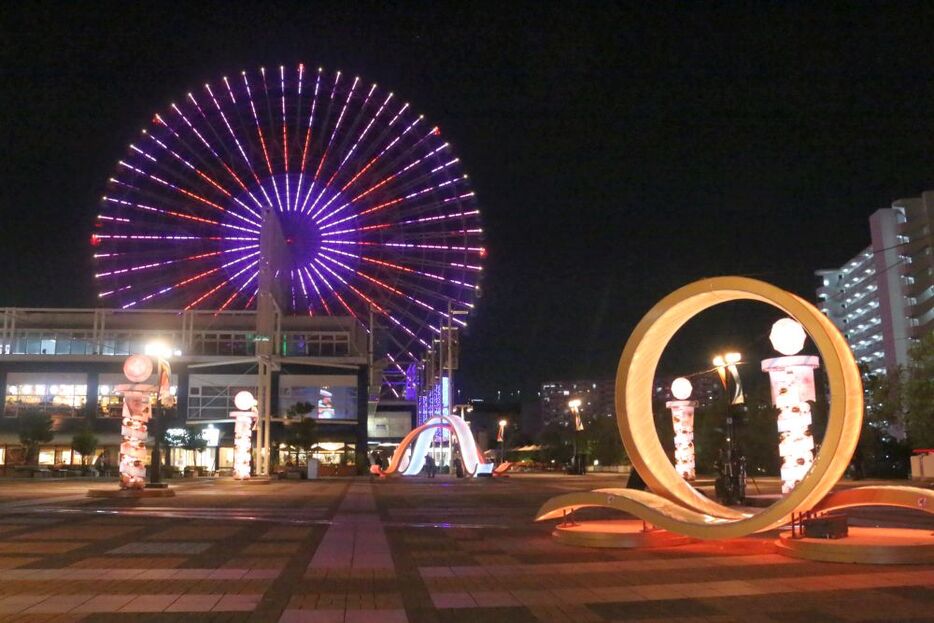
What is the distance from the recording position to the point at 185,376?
202 ft

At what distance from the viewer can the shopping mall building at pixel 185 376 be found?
59188 millimetres

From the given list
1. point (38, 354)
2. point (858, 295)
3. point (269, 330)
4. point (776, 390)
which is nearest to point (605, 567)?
point (776, 390)

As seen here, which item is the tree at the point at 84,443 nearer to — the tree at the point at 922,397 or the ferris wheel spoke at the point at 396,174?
the ferris wheel spoke at the point at 396,174

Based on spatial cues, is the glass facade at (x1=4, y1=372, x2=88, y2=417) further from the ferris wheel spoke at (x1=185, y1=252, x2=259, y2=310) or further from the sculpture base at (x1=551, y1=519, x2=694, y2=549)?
the sculpture base at (x1=551, y1=519, x2=694, y2=549)

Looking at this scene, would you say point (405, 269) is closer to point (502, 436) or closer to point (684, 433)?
point (684, 433)

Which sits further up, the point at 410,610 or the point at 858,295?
the point at 858,295

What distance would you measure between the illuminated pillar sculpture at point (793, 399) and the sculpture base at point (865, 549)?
716cm

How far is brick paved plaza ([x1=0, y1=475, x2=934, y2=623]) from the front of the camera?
7.41 metres

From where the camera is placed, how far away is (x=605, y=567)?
10.0 meters

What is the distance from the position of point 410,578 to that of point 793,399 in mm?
11837

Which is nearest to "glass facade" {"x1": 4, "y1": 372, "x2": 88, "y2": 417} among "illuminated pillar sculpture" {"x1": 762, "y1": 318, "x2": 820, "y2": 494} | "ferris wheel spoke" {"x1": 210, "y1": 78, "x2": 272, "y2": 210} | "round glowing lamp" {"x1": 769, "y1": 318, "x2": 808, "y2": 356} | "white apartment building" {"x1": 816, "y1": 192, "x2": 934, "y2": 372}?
"ferris wheel spoke" {"x1": 210, "y1": 78, "x2": 272, "y2": 210}

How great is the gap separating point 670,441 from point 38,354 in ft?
147

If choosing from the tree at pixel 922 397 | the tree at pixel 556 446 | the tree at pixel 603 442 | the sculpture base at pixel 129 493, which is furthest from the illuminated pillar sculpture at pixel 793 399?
the tree at pixel 556 446

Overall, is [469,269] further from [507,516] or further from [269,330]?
[507,516]
